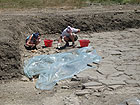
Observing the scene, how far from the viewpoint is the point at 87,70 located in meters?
6.89

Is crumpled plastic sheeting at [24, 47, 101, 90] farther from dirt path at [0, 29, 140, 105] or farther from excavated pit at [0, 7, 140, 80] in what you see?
excavated pit at [0, 7, 140, 80]

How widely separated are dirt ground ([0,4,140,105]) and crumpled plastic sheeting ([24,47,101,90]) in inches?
6.9

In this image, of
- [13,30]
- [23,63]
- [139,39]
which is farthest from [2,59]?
[139,39]

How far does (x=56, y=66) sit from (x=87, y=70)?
79 centimetres

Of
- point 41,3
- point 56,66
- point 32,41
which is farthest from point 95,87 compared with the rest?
point 41,3

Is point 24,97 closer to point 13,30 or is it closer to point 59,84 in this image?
point 59,84

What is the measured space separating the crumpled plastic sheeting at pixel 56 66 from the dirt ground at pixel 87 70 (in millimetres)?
176

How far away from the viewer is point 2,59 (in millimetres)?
6969

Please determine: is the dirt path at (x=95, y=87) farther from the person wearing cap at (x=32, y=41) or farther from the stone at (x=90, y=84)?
the person wearing cap at (x=32, y=41)

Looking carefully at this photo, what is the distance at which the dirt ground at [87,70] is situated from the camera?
5.62m

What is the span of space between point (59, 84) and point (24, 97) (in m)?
0.92

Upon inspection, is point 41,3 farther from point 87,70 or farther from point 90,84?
point 90,84

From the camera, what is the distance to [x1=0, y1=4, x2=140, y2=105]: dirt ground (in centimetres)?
562

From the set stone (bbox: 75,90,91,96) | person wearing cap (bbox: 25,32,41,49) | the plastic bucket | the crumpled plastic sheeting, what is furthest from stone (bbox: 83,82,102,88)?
person wearing cap (bbox: 25,32,41,49)
